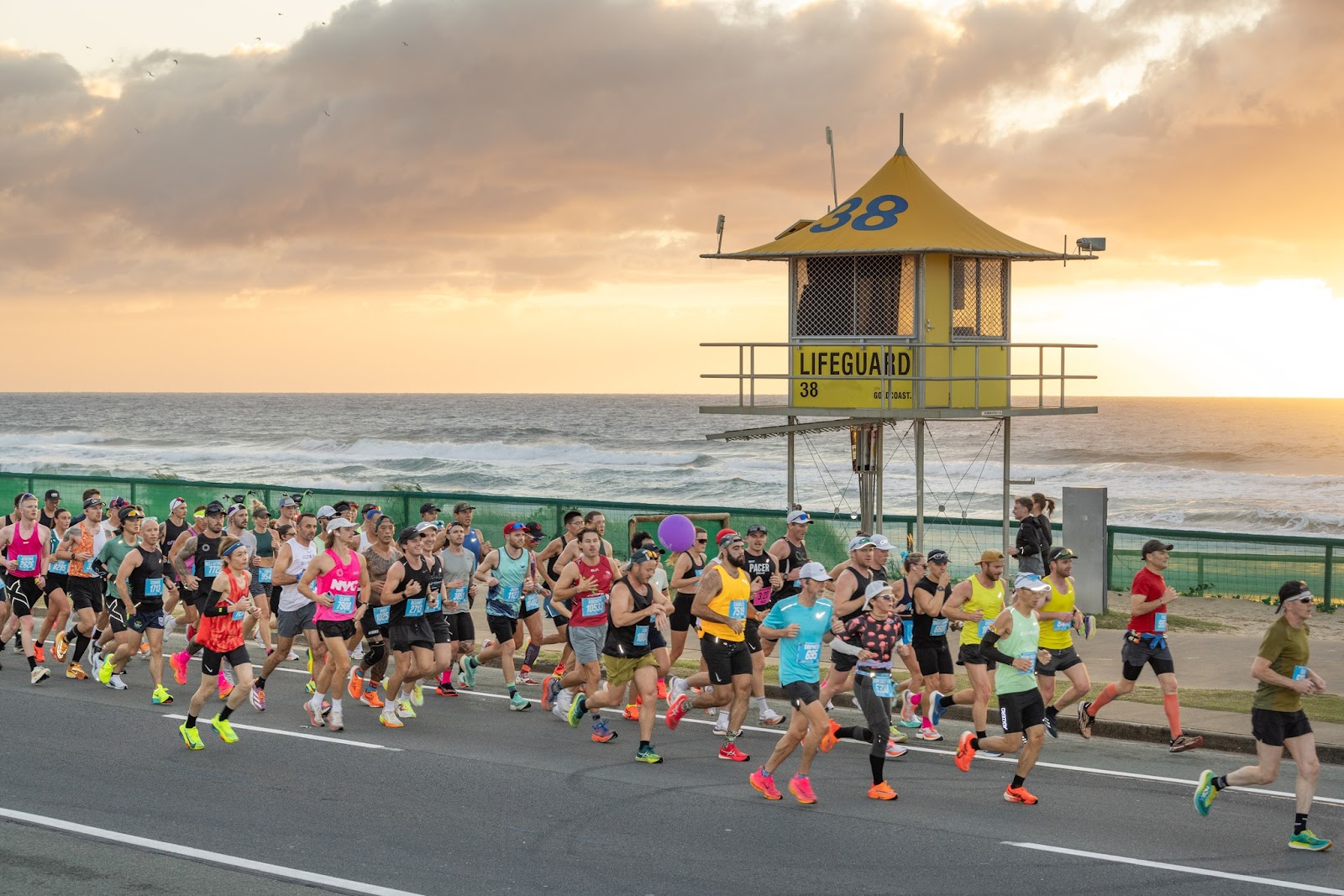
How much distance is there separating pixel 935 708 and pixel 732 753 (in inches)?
81.2

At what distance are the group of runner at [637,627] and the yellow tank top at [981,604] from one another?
24 millimetres

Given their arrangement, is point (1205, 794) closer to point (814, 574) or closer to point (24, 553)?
point (814, 574)

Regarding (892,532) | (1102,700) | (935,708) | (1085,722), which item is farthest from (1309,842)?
(892,532)

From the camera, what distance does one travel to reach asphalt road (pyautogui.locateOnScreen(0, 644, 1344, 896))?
8.63 m

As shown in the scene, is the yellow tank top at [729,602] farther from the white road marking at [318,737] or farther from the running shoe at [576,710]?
the white road marking at [318,737]

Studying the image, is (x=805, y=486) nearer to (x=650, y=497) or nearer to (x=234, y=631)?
(x=650, y=497)

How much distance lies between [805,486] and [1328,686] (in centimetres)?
5276

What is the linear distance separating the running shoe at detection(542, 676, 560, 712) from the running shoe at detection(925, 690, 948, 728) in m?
3.60

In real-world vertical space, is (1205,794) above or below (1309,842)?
above

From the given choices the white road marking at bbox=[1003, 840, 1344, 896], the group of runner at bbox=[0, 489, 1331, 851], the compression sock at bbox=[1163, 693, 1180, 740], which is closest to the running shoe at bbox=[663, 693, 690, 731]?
the group of runner at bbox=[0, 489, 1331, 851]

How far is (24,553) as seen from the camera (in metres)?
15.9

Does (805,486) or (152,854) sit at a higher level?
(805,486)

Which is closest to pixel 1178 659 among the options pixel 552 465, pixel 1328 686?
pixel 1328 686

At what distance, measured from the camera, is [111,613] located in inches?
585
